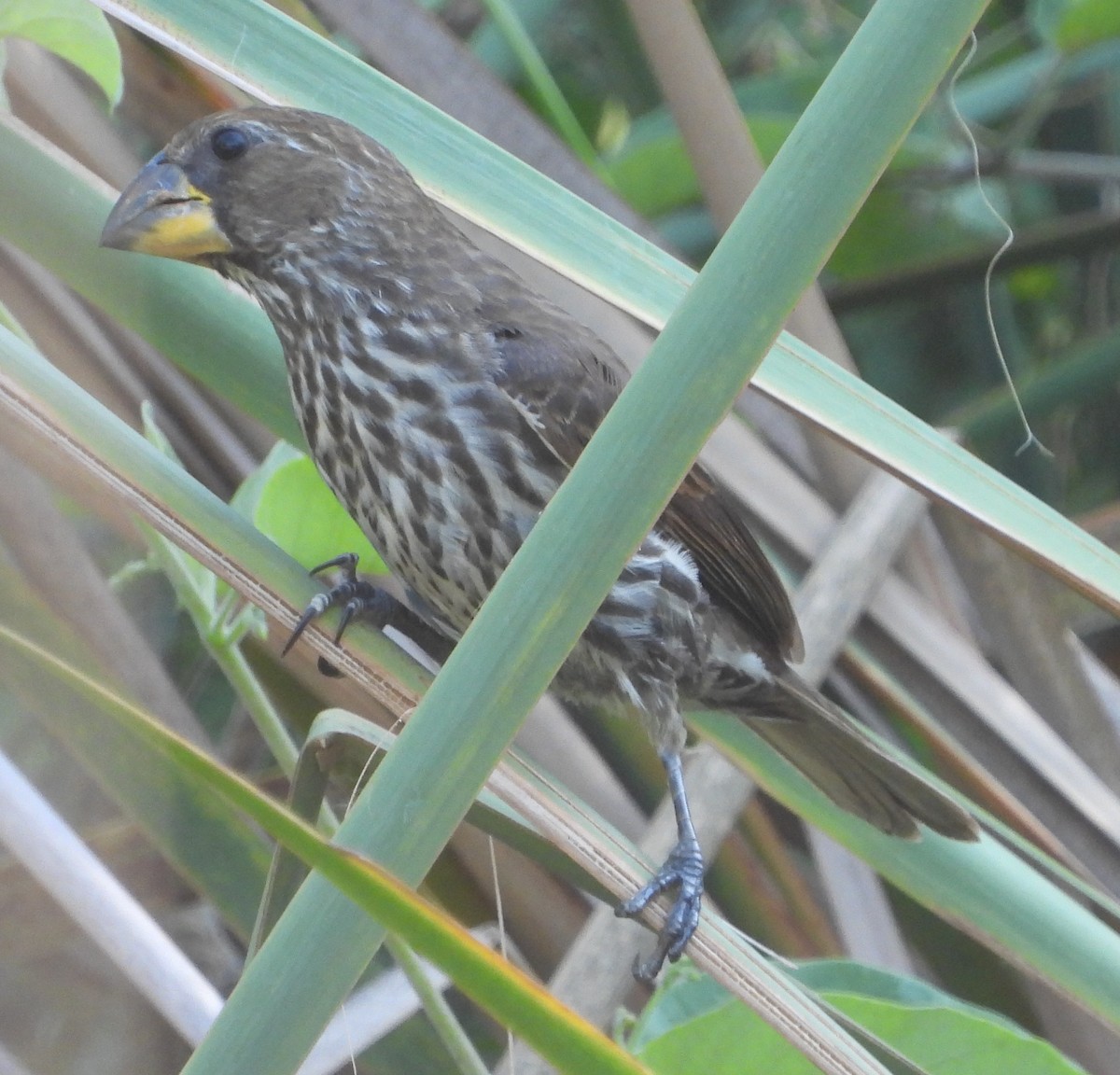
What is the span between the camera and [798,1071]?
3.81 ft

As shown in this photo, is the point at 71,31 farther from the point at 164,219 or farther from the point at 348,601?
the point at 348,601

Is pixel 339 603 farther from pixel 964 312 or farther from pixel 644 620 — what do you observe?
pixel 964 312

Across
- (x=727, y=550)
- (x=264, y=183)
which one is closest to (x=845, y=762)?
(x=727, y=550)

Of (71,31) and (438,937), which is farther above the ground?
(71,31)

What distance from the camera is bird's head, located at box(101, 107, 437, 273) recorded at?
4.36 ft

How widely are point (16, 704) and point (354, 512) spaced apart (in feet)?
1.14

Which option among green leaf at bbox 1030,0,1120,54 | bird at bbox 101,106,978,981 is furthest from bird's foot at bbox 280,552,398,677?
green leaf at bbox 1030,0,1120,54

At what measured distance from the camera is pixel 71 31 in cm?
110

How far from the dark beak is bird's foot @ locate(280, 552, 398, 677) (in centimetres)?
31

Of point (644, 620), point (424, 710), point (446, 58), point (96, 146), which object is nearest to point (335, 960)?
point (424, 710)

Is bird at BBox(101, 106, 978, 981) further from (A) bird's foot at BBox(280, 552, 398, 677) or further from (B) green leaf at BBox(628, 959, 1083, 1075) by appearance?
(B) green leaf at BBox(628, 959, 1083, 1075)

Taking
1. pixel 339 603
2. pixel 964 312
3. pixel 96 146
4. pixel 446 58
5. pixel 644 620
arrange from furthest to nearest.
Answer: pixel 964 312 → pixel 446 58 → pixel 96 146 → pixel 644 620 → pixel 339 603

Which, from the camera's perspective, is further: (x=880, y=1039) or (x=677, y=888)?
(x=677, y=888)

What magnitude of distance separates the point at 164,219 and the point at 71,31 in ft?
0.55
